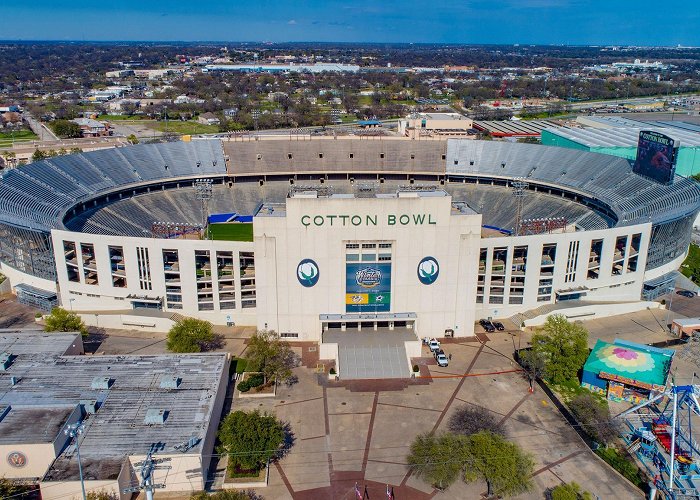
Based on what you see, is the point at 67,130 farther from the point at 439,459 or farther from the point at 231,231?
the point at 439,459

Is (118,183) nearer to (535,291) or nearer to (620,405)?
(535,291)

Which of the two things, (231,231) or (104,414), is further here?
(231,231)

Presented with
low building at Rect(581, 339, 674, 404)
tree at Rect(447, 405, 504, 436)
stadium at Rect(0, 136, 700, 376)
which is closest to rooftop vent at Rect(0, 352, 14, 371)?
stadium at Rect(0, 136, 700, 376)

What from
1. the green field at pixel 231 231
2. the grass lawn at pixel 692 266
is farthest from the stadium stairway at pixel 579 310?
the green field at pixel 231 231

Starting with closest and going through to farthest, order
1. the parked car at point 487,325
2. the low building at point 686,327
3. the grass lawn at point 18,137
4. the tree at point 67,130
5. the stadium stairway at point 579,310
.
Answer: the low building at point 686,327 < the parked car at point 487,325 < the stadium stairway at point 579,310 < the grass lawn at point 18,137 < the tree at point 67,130

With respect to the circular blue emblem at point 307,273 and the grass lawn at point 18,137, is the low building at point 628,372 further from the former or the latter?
the grass lawn at point 18,137

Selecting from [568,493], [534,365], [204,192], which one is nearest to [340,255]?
[534,365]

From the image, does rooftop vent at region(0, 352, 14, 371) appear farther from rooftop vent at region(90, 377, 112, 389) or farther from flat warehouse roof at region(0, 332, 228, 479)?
rooftop vent at region(90, 377, 112, 389)
